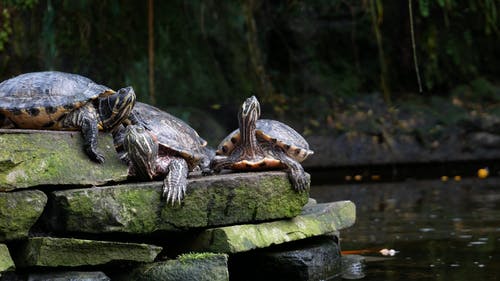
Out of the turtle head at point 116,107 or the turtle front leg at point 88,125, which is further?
the turtle head at point 116,107

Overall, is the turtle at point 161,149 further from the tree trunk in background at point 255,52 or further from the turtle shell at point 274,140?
the tree trunk in background at point 255,52

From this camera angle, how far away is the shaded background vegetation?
1012 cm

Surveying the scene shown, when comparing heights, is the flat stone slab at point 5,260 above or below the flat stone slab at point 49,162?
below

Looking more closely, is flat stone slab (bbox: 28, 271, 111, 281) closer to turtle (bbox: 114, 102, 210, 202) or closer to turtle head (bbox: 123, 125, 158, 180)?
turtle (bbox: 114, 102, 210, 202)

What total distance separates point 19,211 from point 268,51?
980 cm

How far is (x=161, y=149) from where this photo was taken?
17.1 ft

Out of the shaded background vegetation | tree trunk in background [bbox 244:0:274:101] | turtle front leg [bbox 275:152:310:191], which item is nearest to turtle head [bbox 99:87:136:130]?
turtle front leg [bbox 275:152:310:191]

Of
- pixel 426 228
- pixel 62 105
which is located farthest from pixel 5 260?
pixel 426 228

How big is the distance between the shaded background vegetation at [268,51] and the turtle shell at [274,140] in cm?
309

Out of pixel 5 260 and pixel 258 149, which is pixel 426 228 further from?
pixel 5 260

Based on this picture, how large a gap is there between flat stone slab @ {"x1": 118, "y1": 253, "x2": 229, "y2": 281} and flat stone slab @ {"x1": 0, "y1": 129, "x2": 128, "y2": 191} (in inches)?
19.7

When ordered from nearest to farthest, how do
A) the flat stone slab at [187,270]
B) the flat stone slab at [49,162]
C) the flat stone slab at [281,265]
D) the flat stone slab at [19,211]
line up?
the flat stone slab at [19,211] → the flat stone slab at [49,162] → the flat stone slab at [187,270] → the flat stone slab at [281,265]

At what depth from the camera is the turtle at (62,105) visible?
486 centimetres

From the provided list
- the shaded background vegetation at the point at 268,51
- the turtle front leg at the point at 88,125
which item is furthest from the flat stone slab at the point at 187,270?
the shaded background vegetation at the point at 268,51
